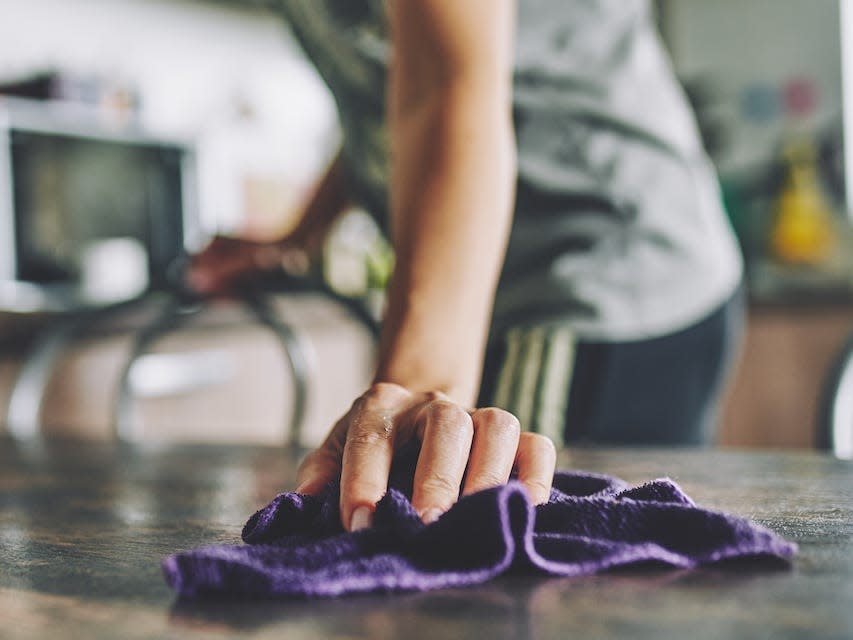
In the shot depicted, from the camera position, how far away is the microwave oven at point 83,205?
8.91 feet

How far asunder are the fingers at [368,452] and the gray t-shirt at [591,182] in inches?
18.7

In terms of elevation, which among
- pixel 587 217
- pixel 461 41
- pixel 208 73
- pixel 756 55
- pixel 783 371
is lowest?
pixel 783 371

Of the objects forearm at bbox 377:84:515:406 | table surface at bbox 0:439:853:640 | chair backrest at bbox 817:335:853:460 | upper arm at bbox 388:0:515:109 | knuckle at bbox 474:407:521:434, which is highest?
upper arm at bbox 388:0:515:109

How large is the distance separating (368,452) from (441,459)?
42mm

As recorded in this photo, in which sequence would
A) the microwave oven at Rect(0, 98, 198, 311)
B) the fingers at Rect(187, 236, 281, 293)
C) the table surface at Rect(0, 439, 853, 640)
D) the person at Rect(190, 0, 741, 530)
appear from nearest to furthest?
1. the table surface at Rect(0, 439, 853, 640)
2. the person at Rect(190, 0, 741, 530)
3. the fingers at Rect(187, 236, 281, 293)
4. the microwave oven at Rect(0, 98, 198, 311)

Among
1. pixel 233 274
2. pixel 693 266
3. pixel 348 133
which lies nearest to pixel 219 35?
pixel 233 274

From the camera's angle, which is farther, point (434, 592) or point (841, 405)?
point (841, 405)

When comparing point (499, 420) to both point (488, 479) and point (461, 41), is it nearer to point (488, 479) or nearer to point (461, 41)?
point (488, 479)

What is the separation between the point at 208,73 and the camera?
392cm

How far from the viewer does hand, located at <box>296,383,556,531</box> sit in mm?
460

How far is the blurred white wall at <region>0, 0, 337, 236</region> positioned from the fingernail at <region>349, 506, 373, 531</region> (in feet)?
9.63

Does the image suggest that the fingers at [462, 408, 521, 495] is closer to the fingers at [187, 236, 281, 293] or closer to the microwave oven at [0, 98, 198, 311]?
the fingers at [187, 236, 281, 293]

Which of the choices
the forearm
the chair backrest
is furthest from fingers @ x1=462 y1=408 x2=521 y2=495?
the chair backrest

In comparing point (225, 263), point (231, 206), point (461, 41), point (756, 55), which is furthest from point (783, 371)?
point (461, 41)
